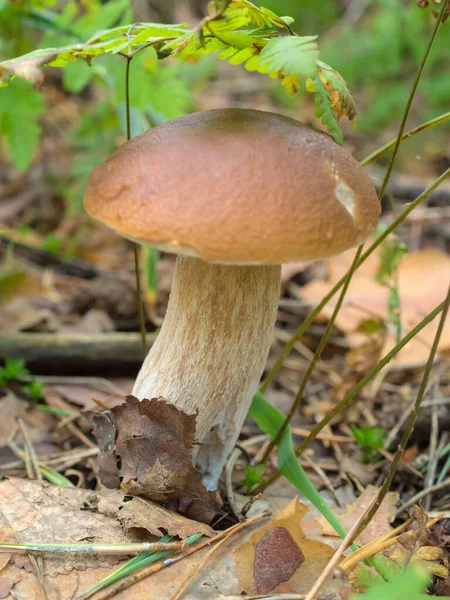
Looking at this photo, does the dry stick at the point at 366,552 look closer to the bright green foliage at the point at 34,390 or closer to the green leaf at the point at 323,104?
the green leaf at the point at 323,104

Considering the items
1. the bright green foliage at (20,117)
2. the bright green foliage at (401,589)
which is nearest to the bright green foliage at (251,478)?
the bright green foliage at (401,589)

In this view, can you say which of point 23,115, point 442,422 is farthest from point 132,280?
point 442,422

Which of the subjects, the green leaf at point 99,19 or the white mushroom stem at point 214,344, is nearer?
the white mushroom stem at point 214,344

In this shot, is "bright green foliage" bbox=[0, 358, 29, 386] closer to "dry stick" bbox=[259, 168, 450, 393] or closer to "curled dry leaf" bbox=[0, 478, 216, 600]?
"curled dry leaf" bbox=[0, 478, 216, 600]

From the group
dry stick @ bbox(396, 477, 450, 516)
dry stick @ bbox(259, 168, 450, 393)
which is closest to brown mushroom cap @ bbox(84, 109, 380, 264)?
dry stick @ bbox(259, 168, 450, 393)

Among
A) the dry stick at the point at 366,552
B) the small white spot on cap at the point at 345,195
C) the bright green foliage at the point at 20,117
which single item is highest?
the bright green foliage at the point at 20,117

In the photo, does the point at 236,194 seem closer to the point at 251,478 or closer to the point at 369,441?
the point at 251,478

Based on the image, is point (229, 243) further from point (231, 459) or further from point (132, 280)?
point (132, 280)

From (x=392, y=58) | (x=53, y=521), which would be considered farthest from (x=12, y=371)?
(x=392, y=58)
